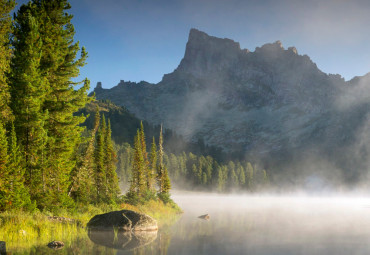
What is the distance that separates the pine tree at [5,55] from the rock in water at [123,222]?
10918 millimetres

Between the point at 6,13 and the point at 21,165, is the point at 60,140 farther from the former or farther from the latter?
the point at 6,13

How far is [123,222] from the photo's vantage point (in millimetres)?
27359

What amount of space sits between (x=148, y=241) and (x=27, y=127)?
12532mm

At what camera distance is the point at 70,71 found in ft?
99.6

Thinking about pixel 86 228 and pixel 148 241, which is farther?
pixel 86 228

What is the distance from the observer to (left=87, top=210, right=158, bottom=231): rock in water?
88.4 feet

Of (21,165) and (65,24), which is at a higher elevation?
(65,24)

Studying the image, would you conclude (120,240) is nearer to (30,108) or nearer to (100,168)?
(30,108)

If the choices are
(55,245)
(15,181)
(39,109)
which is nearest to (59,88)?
(39,109)

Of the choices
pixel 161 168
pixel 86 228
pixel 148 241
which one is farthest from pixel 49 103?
pixel 161 168

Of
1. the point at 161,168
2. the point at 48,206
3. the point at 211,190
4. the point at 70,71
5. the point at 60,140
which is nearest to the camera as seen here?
the point at 48,206

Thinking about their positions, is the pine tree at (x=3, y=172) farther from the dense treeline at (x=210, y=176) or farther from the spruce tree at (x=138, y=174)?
the dense treeline at (x=210, y=176)

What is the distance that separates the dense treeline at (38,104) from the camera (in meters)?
22.6

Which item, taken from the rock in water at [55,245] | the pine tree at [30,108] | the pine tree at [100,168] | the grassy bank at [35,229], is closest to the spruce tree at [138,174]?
the pine tree at [100,168]
